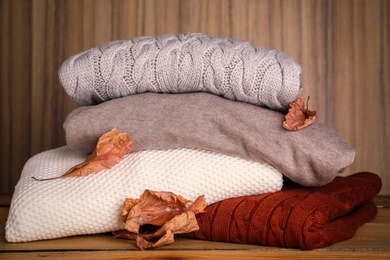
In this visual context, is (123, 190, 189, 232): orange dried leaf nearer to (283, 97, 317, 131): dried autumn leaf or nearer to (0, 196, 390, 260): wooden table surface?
(0, 196, 390, 260): wooden table surface

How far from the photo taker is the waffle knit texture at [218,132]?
3.16 ft

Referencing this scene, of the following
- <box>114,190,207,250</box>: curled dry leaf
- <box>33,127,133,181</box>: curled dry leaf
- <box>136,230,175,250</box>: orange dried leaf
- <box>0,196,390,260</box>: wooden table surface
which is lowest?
<box>0,196,390,260</box>: wooden table surface

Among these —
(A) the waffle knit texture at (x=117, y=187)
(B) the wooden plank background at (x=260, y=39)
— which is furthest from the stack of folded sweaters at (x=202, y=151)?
(B) the wooden plank background at (x=260, y=39)

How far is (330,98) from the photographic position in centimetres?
162

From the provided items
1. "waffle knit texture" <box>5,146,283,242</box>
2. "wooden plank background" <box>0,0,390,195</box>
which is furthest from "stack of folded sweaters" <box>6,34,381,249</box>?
"wooden plank background" <box>0,0,390,195</box>

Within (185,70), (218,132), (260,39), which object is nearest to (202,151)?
(218,132)

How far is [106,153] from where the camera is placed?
0.98 meters

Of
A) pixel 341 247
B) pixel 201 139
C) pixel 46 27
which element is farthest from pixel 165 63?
pixel 46 27

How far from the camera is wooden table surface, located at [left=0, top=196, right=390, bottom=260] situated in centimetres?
83

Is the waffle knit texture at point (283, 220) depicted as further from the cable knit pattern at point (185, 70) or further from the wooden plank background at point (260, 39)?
the wooden plank background at point (260, 39)

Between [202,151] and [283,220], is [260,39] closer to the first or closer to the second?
[202,151]

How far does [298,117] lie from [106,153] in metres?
0.33

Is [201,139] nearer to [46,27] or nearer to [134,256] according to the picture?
[134,256]

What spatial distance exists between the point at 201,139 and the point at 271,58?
18 centimetres
